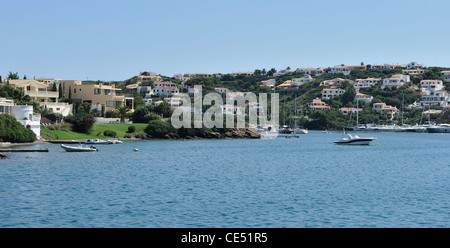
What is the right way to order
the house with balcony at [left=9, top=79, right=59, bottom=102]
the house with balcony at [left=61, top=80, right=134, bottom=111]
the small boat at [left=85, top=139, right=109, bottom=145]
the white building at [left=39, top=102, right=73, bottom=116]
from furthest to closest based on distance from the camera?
the house with balcony at [left=61, top=80, right=134, bottom=111]
the house with balcony at [left=9, top=79, right=59, bottom=102]
the white building at [left=39, top=102, right=73, bottom=116]
the small boat at [left=85, top=139, right=109, bottom=145]

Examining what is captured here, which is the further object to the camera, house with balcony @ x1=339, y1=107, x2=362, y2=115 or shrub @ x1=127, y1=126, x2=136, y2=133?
house with balcony @ x1=339, y1=107, x2=362, y2=115

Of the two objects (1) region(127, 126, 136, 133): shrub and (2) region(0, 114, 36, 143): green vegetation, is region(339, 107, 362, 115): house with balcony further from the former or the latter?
(2) region(0, 114, 36, 143): green vegetation

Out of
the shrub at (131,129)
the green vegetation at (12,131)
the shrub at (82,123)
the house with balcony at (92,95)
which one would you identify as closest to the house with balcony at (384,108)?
the house with balcony at (92,95)

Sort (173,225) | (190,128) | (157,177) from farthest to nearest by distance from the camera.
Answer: (190,128), (157,177), (173,225)

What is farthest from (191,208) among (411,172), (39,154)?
(39,154)

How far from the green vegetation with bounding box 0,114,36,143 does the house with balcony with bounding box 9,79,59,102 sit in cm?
2754

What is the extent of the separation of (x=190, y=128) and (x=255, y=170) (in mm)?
57077

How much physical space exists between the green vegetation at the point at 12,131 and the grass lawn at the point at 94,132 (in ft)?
17.8

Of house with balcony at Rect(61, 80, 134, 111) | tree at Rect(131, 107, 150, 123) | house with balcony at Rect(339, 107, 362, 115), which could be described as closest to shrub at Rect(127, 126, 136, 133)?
tree at Rect(131, 107, 150, 123)

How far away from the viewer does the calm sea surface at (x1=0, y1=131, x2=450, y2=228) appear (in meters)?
25.6

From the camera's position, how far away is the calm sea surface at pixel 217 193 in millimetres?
25562

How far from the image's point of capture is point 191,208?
2844cm

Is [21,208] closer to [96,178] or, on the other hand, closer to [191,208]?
[191,208]

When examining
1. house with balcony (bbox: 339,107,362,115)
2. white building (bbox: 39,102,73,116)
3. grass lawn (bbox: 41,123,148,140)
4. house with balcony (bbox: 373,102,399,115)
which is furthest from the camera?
house with balcony (bbox: 373,102,399,115)
